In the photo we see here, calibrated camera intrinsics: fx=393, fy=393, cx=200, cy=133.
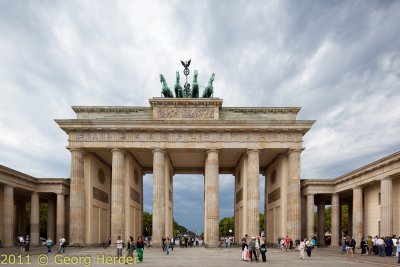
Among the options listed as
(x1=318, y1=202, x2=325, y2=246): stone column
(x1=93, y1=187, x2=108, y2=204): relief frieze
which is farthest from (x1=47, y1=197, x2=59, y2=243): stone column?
(x1=318, y1=202, x2=325, y2=246): stone column

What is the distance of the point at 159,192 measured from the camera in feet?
143

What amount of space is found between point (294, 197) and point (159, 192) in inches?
585

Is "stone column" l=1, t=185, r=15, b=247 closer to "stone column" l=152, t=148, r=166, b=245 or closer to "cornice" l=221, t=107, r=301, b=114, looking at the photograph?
"stone column" l=152, t=148, r=166, b=245

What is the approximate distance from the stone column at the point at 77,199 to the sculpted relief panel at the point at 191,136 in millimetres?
2602

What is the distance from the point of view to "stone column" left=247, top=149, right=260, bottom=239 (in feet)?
140

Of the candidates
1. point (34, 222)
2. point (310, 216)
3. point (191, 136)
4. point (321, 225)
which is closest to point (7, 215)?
point (34, 222)

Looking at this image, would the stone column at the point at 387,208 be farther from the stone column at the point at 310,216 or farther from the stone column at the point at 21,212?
the stone column at the point at 21,212

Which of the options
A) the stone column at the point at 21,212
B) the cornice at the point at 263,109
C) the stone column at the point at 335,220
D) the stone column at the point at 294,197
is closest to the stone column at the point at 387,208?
the stone column at the point at 294,197

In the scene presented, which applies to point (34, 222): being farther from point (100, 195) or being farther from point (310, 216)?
point (310, 216)

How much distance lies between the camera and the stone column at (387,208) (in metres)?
34.0

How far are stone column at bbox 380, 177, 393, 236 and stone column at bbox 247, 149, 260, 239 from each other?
12.7 m

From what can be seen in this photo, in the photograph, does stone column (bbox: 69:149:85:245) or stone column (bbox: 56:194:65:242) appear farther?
stone column (bbox: 56:194:65:242)

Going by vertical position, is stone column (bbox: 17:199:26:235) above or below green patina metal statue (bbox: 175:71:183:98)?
below

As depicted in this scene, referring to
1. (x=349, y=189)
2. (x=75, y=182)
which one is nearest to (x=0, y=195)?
(x=75, y=182)
